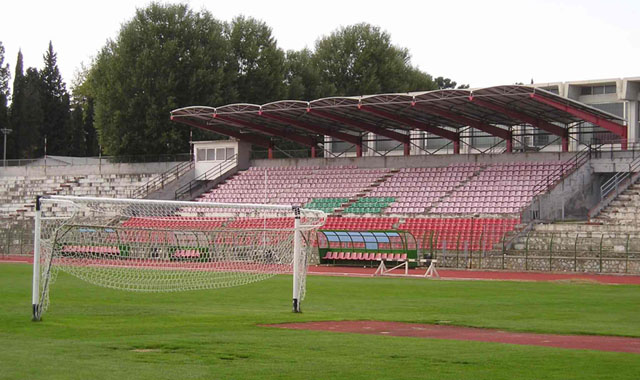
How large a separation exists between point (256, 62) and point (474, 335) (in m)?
61.9

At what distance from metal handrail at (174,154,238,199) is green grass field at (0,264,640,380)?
32.9m

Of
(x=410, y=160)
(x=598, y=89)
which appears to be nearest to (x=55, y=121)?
(x=410, y=160)

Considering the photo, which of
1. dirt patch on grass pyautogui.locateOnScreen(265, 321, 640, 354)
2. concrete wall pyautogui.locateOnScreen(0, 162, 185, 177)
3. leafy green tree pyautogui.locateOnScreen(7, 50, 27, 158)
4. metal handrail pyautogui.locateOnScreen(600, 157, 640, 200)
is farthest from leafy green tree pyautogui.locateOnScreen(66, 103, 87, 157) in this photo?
dirt patch on grass pyautogui.locateOnScreen(265, 321, 640, 354)

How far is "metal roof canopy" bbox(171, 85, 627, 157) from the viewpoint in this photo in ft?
153

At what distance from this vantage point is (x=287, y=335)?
47.7 ft

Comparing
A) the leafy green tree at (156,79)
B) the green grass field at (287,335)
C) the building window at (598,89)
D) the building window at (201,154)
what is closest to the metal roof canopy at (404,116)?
the building window at (201,154)

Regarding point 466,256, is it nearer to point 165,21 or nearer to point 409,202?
point 409,202

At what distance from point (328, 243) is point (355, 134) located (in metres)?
20.5

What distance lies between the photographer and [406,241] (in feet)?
132

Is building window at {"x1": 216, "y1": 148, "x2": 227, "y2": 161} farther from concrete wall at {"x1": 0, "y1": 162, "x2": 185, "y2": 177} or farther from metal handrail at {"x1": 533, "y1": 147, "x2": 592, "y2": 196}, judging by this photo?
metal handrail at {"x1": 533, "y1": 147, "x2": 592, "y2": 196}

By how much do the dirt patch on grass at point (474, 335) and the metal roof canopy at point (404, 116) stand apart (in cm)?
2999

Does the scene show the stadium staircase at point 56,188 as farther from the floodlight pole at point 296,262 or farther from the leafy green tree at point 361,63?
the floodlight pole at point 296,262

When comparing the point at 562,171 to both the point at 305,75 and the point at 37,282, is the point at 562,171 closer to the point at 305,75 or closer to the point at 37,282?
the point at 37,282

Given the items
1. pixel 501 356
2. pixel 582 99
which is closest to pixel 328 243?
pixel 582 99
